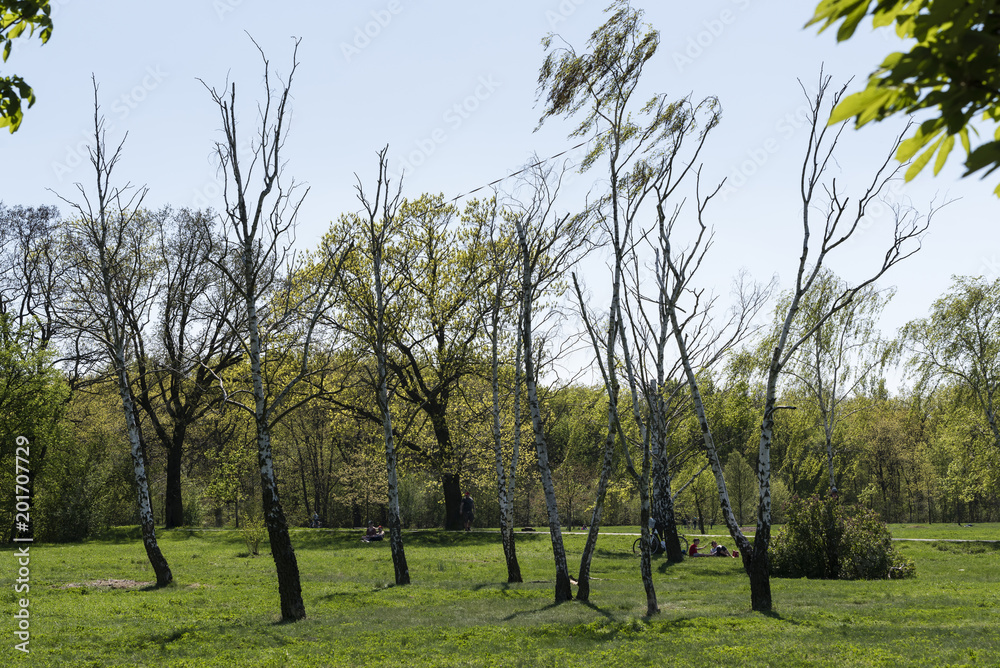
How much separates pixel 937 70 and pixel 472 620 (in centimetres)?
1152

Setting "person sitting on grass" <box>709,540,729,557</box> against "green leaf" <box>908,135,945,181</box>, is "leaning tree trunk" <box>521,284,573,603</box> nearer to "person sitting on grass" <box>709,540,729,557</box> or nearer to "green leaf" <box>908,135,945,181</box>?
"green leaf" <box>908,135,945,181</box>

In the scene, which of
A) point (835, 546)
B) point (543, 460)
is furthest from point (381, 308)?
point (835, 546)

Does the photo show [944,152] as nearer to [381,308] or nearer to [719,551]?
[381,308]

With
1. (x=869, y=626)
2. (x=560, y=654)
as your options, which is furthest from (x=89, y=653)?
(x=869, y=626)

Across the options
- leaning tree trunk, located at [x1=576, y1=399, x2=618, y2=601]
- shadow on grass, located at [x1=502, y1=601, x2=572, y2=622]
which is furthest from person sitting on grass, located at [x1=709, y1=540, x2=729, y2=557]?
shadow on grass, located at [x1=502, y1=601, x2=572, y2=622]

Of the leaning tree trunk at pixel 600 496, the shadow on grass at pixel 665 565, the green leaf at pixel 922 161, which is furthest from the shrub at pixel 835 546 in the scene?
the green leaf at pixel 922 161

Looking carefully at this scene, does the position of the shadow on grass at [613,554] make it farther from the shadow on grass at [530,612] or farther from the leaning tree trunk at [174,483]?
the leaning tree trunk at [174,483]

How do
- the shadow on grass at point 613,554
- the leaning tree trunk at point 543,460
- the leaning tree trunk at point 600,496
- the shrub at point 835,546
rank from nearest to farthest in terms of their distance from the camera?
1. the leaning tree trunk at point 600,496
2. the leaning tree trunk at point 543,460
3. the shrub at point 835,546
4. the shadow on grass at point 613,554

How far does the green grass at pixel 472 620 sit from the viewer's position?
348 inches

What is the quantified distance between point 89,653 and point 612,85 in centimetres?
1270

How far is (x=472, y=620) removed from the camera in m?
11.8

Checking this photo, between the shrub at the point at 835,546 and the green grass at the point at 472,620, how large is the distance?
1.11 m

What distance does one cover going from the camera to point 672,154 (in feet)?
45.3

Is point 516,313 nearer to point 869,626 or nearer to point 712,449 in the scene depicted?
point 712,449
